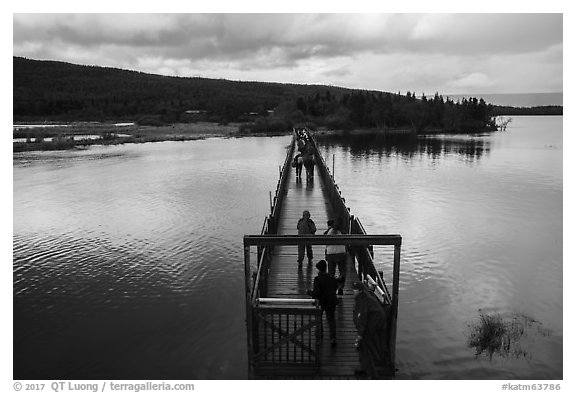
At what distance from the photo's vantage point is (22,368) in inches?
440

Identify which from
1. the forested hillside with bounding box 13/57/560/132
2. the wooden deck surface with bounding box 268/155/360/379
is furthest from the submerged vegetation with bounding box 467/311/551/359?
the forested hillside with bounding box 13/57/560/132

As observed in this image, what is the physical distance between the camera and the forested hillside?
372ft

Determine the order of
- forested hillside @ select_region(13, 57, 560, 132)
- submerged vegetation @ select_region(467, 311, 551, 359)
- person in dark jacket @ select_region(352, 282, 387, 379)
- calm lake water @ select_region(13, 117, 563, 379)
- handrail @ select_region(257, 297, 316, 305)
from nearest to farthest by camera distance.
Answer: person in dark jacket @ select_region(352, 282, 387, 379)
handrail @ select_region(257, 297, 316, 305)
calm lake water @ select_region(13, 117, 563, 379)
submerged vegetation @ select_region(467, 311, 551, 359)
forested hillside @ select_region(13, 57, 560, 132)

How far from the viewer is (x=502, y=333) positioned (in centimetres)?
1236

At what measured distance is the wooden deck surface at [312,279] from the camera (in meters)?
8.58

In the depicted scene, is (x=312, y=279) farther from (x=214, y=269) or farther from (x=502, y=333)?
(x=214, y=269)

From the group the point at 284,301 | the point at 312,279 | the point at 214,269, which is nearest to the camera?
the point at 284,301

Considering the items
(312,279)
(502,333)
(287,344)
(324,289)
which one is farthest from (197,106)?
(287,344)

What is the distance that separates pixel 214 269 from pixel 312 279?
6.45 m

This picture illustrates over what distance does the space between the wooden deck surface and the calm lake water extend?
214 centimetres

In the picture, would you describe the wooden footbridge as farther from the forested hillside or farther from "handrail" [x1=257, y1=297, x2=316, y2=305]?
the forested hillside

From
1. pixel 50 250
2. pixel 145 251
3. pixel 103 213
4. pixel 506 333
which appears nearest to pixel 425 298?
pixel 506 333

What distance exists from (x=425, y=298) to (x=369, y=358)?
295 inches
